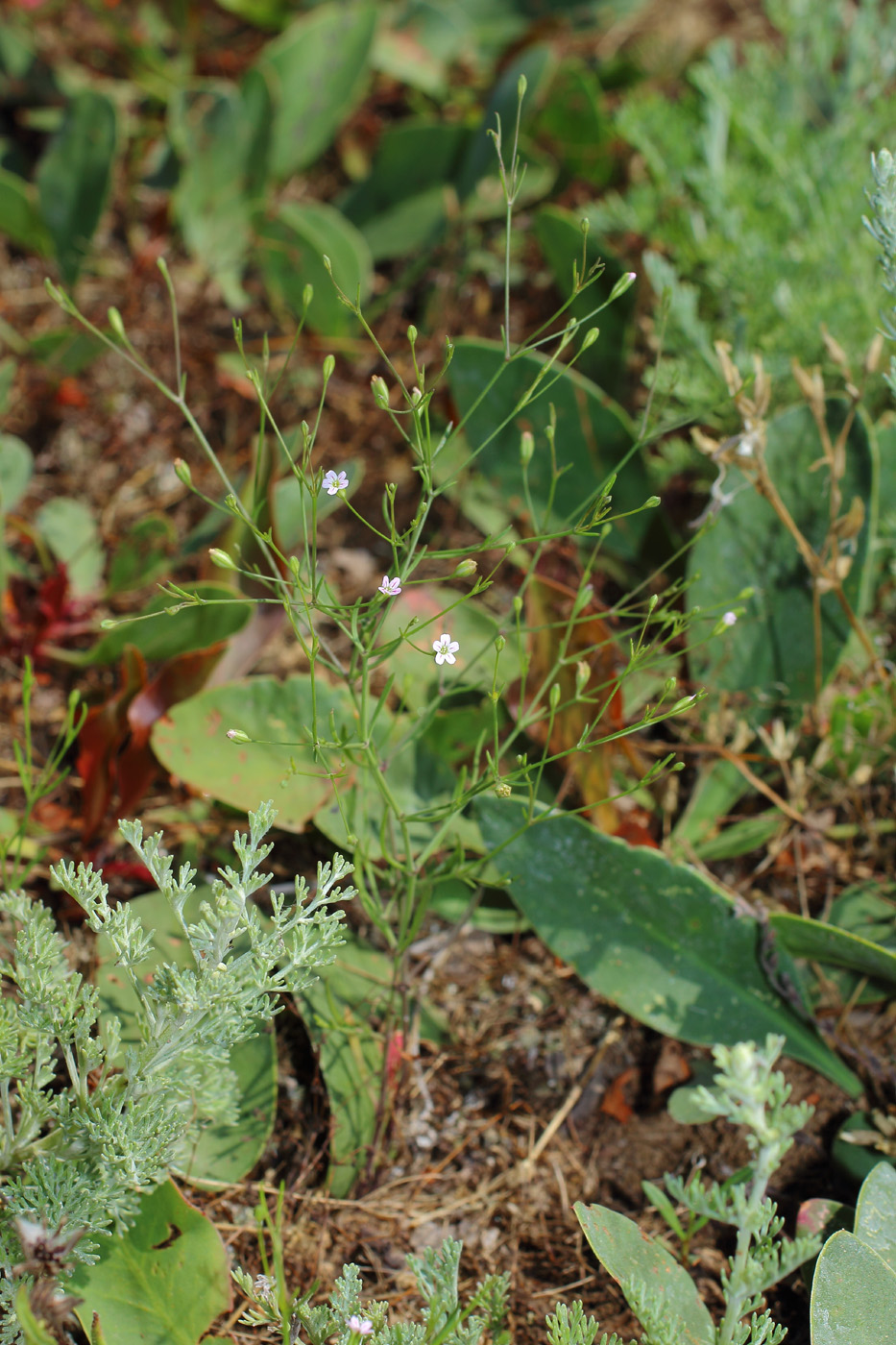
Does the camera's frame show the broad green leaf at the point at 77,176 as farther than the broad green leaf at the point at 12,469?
Yes

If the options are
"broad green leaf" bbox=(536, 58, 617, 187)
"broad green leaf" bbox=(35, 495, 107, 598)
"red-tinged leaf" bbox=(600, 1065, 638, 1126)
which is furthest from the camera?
"broad green leaf" bbox=(536, 58, 617, 187)

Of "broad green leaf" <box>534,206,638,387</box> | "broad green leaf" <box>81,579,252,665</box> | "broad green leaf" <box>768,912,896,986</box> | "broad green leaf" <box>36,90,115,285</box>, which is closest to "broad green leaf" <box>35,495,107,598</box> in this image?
"broad green leaf" <box>81,579,252,665</box>

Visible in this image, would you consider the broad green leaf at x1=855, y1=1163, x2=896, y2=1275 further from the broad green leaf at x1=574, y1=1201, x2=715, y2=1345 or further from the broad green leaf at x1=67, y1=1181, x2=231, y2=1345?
the broad green leaf at x1=67, y1=1181, x2=231, y2=1345

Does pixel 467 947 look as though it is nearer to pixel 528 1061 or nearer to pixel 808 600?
pixel 528 1061

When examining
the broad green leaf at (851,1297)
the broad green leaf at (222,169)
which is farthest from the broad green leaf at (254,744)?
the broad green leaf at (222,169)

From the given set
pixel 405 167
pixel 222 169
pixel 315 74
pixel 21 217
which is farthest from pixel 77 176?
pixel 405 167

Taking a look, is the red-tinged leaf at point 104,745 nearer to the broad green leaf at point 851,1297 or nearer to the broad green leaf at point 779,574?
the broad green leaf at point 779,574
